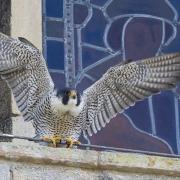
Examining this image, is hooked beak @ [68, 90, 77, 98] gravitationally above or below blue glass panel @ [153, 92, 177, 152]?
above

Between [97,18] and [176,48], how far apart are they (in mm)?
540

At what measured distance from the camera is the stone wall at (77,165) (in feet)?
32.6

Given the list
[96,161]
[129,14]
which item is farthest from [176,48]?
[96,161]

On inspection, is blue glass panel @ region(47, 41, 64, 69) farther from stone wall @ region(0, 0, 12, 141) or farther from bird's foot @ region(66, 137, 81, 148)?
bird's foot @ region(66, 137, 81, 148)

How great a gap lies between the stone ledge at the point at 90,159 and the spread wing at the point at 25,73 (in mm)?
1183

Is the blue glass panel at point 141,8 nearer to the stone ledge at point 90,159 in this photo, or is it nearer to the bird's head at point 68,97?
the bird's head at point 68,97

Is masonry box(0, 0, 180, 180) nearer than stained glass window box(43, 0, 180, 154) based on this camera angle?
Yes

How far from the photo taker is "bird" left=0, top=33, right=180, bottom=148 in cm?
1110

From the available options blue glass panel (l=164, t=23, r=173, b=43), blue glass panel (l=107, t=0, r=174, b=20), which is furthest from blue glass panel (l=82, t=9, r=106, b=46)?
blue glass panel (l=164, t=23, r=173, b=43)

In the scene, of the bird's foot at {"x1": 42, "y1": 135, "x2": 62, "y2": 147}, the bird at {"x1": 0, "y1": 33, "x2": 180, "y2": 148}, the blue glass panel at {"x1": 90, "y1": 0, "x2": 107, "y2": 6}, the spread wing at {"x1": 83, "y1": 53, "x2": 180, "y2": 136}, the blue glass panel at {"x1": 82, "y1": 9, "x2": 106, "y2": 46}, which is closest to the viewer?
the bird's foot at {"x1": 42, "y1": 135, "x2": 62, "y2": 147}

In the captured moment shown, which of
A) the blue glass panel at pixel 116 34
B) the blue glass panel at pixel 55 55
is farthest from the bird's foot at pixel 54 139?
the blue glass panel at pixel 116 34

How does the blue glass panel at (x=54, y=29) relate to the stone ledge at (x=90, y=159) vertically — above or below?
above

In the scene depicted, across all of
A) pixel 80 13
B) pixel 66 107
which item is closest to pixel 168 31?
pixel 80 13

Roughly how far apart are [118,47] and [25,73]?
136cm
